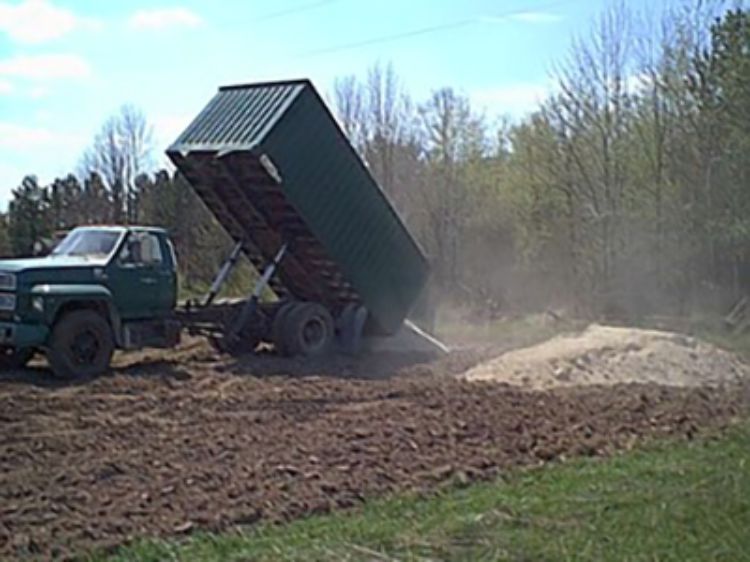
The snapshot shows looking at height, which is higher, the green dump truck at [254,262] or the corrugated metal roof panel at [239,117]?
the corrugated metal roof panel at [239,117]

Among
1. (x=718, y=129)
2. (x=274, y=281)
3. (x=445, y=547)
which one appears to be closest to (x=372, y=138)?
(x=718, y=129)

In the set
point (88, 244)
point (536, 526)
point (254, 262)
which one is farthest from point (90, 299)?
point (536, 526)

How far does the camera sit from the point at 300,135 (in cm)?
1700

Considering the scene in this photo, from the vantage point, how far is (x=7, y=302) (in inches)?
608

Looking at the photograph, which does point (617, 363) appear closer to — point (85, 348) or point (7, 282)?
point (85, 348)

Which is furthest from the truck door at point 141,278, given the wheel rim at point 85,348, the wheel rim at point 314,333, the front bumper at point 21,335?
the wheel rim at point 314,333

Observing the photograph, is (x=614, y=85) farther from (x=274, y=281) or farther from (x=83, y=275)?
(x=83, y=275)

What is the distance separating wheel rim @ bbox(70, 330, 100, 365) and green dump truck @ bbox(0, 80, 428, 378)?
0.01 metres

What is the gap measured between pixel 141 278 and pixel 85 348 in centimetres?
141

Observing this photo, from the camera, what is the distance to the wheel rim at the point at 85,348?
15.6 m

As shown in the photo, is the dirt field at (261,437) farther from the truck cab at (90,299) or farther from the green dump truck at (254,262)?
the green dump truck at (254,262)

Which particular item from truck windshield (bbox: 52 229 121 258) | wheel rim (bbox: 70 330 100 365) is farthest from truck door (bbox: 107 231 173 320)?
wheel rim (bbox: 70 330 100 365)

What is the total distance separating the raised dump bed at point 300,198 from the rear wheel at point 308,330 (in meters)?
0.45

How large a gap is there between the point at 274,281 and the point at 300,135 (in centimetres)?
299
